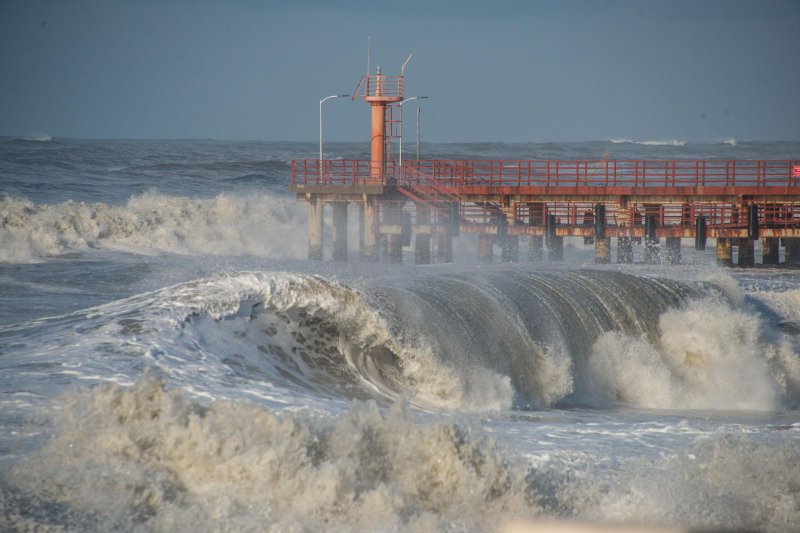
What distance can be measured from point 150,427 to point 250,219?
31.1m

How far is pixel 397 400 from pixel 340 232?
795 inches

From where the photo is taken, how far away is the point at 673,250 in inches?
1086

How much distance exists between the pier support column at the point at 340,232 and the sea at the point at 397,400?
20.7ft

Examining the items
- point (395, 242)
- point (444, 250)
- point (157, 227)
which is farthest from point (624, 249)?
point (157, 227)

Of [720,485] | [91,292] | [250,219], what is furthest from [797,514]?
[250,219]

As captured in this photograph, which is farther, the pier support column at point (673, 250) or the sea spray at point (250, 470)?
the pier support column at point (673, 250)

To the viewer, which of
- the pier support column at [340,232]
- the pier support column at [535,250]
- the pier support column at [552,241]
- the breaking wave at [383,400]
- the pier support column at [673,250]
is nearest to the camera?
the breaking wave at [383,400]

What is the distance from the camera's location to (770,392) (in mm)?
14891

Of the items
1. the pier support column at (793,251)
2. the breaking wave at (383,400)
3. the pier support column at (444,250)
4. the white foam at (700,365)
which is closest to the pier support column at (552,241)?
the pier support column at (444,250)

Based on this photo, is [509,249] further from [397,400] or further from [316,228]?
[397,400]

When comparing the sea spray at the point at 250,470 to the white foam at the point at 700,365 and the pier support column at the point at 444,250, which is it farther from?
the pier support column at the point at 444,250

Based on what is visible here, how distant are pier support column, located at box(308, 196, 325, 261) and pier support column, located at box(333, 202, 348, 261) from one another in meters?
0.42

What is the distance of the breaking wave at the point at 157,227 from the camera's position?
92.6ft

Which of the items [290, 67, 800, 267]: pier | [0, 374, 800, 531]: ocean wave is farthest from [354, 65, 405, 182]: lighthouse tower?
[0, 374, 800, 531]: ocean wave
